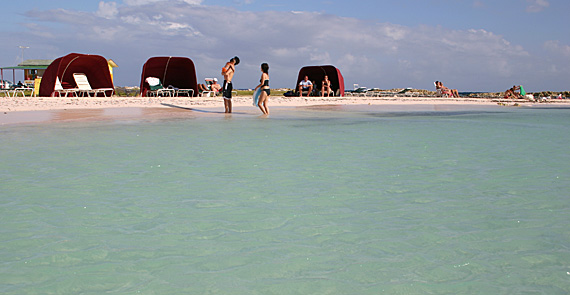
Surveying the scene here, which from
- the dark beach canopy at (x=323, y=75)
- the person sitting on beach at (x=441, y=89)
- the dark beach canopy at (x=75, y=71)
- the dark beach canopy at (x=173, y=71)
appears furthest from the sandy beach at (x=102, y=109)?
the person sitting on beach at (x=441, y=89)

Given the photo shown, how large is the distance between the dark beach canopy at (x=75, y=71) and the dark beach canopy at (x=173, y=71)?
193cm

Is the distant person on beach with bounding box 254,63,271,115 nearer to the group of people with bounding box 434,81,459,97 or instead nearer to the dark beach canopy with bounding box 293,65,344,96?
the dark beach canopy with bounding box 293,65,344,96

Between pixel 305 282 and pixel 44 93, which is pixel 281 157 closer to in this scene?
pixel 305 282

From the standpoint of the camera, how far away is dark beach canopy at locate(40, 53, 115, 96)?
22375 mm

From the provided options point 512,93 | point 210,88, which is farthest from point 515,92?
point 210,88

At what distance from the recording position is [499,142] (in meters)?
8.44

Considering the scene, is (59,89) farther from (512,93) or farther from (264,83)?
(512,93)

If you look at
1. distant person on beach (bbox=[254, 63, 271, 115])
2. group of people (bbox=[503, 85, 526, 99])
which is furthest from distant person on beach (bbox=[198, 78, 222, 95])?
group of people (bbox=[503, 85, 526, 99])

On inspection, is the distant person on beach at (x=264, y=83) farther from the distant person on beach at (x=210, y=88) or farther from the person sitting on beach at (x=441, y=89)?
the person sitting on beach at (x=441, y=89)

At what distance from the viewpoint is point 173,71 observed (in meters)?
26.0

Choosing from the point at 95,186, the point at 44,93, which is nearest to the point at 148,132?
the point at 95,186

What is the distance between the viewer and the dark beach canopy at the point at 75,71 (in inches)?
881

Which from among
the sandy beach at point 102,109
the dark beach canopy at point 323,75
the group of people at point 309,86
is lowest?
the sandy beach at point 102,109

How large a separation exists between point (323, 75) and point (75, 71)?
13.8 meters
